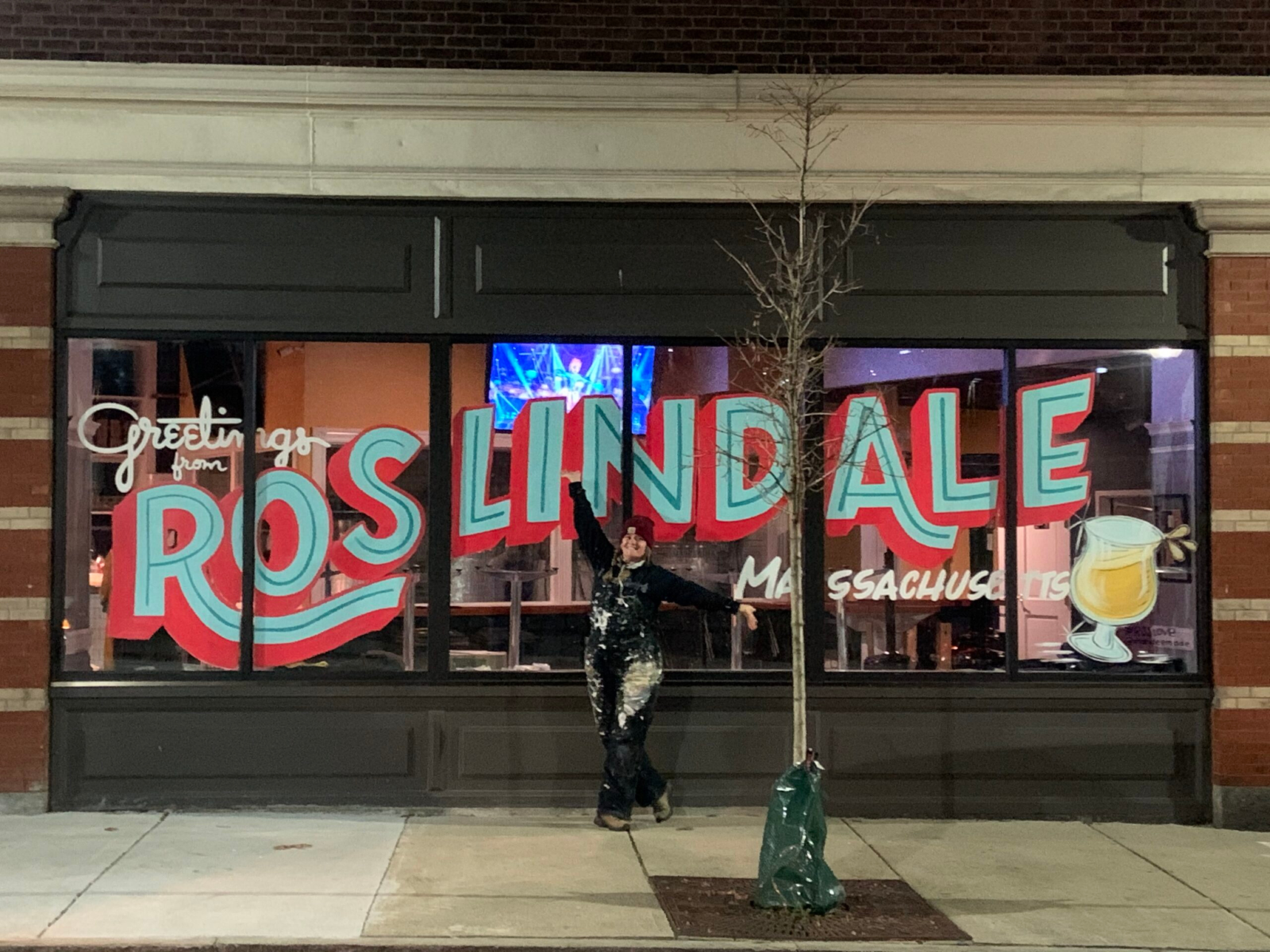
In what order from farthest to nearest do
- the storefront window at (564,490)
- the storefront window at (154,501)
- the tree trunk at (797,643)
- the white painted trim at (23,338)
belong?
the storefront window at (564,490), the storefront window at (154,501), the white painted trim at (23,338), the tree trunk at (797,643)

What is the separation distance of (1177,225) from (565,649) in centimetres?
498

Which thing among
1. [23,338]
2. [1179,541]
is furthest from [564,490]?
[1179,541]

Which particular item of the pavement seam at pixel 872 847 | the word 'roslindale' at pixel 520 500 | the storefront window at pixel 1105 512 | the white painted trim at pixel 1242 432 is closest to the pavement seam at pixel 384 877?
the word 'roslindale' at pixel 520 500

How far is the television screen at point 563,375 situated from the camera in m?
9.50

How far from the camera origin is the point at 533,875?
25.0 feet

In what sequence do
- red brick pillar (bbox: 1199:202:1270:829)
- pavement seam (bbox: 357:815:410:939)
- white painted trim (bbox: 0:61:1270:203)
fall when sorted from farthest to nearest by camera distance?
red brick pillar (bbox: 1199:202:1270:829), white painted trim (bbox: 0:61:1270:203), pavement seam (bbox: 357:815:410:939)

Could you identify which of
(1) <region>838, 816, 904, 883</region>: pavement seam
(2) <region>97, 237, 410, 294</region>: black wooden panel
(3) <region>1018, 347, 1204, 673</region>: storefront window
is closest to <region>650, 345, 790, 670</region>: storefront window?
(1) <region>838, 816, 904, 883</region>: pavement seam

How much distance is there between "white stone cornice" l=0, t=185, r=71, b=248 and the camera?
29.6 ft

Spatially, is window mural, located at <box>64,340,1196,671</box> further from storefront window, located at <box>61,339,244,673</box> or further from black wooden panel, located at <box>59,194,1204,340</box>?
black wooden panel, located at <box>59,194,1204,340</box>

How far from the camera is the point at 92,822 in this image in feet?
28.7

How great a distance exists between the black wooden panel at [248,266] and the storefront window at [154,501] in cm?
25

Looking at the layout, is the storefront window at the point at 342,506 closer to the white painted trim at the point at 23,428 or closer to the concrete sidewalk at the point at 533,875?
the concrete sidewalk at the point at 533,875

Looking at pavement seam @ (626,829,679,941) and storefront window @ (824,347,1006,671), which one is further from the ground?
storefront window @ (824,347,1006,671)

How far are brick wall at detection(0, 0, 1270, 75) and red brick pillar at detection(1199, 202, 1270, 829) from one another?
128cm
